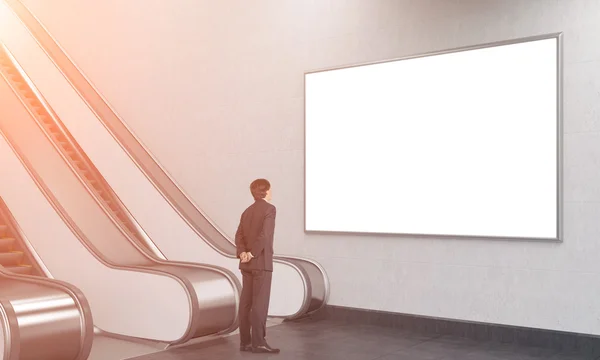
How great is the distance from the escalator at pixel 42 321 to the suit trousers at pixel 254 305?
1.57 m


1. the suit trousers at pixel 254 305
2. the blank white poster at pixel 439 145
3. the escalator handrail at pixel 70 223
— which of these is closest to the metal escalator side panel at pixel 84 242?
the escalator handrail at pixel 70 223

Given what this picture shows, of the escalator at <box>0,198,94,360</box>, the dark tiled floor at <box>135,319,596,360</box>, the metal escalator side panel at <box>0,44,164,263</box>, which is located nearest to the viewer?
the escalator at <box>0,198,94,360</box>

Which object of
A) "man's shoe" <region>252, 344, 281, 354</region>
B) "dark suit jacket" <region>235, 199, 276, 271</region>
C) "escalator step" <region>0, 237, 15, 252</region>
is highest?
"dark suit jacket" <region>235, 199, 276, 271</region>

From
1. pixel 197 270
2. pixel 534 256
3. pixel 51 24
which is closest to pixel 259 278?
pixel 197 270

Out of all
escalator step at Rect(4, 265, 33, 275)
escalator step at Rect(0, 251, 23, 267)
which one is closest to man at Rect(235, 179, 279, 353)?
escalator step at Rect(4, 265, 33, 275)

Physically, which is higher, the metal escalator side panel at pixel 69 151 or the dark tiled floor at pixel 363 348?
the metal escalator side panel at pixel 69 151

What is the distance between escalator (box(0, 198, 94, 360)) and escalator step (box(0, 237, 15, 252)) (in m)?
2.23

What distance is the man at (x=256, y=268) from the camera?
6.31m

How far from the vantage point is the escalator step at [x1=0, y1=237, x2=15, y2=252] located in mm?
7670

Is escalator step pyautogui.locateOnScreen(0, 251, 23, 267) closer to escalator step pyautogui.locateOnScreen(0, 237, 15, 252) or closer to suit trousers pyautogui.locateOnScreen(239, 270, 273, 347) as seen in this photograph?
escalator step pyautogui.locateOnScreen(0, 237, 15, 252)

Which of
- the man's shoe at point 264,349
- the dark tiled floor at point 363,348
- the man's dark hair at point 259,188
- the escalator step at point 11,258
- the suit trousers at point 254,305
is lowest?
the dark tiled floor at point 363,348

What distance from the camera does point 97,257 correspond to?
23.2 ft

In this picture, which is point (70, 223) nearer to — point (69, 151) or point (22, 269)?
point (22, 269)

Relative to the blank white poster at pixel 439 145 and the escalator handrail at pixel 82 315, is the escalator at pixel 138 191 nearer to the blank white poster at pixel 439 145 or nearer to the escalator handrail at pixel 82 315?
the blank white poster at pixel 439 145
